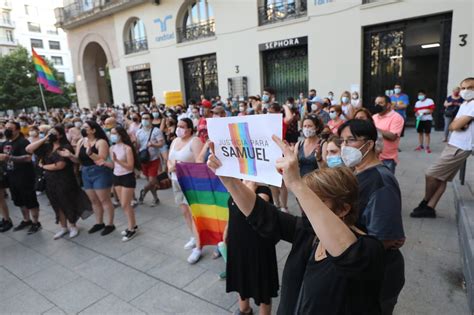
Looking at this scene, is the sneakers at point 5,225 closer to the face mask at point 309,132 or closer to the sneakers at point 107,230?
the sneakers at point 107,230

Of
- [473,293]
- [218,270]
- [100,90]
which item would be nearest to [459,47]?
[473,293]

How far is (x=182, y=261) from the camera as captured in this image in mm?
4051

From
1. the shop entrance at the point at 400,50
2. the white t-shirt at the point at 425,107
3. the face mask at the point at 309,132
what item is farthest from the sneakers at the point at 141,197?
the shop entrance at the point at 400,50

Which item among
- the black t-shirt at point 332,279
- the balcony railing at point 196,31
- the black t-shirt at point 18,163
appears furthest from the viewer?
the balcony railing at point 196,31

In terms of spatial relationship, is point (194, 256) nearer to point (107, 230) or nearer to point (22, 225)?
point (107, 230)

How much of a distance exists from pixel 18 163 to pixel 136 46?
16.9 metres

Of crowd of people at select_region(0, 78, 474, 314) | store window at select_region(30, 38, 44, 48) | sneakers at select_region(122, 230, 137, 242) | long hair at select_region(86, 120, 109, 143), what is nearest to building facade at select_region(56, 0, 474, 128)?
crowd of people at select_region(0, 78, 474, 314)

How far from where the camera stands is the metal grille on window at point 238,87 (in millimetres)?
15398

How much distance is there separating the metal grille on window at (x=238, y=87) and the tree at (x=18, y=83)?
27251mm

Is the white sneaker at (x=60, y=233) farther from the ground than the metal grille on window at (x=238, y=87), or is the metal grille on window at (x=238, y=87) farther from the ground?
the metal grille on window at (x=238, y=87)

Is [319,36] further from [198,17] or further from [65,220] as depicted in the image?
[65,220]

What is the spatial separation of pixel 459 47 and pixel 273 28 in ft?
23.6

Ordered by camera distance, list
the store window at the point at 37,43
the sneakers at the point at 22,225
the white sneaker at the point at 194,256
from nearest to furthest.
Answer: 1. the white sneaker at the point at 194,256
2. the sneakers at the point at 22,225
3. the store window at the point at 37,43

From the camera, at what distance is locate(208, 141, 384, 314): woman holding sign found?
1.19 metres
